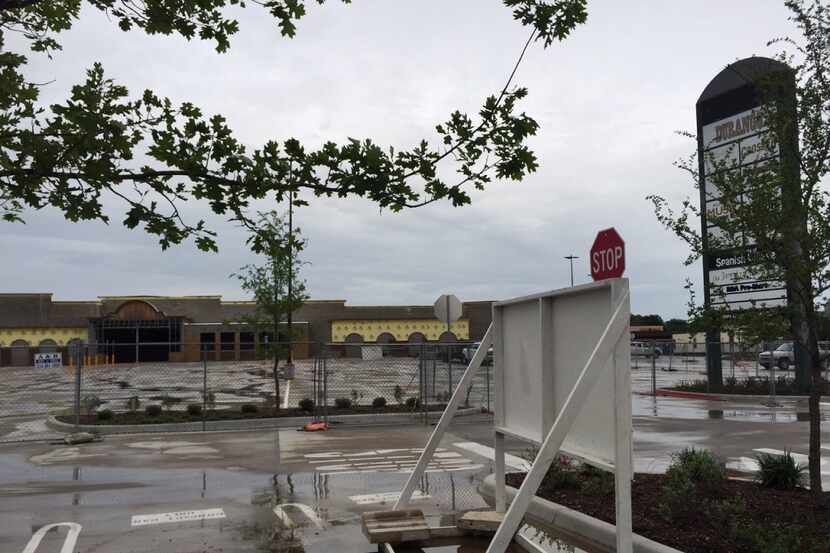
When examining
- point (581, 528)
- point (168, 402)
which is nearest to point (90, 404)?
point (168, 402)

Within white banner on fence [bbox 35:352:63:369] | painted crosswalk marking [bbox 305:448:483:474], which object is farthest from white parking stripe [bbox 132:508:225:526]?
white banner on fence [bbox 35:352:63:369]

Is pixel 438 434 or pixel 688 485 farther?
pixel 438 434

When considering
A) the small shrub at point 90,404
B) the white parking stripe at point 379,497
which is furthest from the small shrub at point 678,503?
the small shrub at point 90,404

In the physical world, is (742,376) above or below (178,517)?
below

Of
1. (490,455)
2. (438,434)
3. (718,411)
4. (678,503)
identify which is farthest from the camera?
(718,411)

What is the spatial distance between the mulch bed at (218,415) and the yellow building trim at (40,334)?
49503mm

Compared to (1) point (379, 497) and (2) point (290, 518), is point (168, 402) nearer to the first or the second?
(1) point (379, 497)

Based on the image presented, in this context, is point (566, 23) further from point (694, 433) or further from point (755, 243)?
point (694, 433)

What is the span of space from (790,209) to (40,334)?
Result: 223ft

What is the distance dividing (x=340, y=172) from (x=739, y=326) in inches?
169

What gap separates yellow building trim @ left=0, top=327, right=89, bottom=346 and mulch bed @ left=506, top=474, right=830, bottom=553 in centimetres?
6329

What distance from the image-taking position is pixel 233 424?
58.0ft

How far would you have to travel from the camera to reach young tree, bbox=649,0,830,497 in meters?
6.98

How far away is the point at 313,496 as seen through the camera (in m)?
9.48
